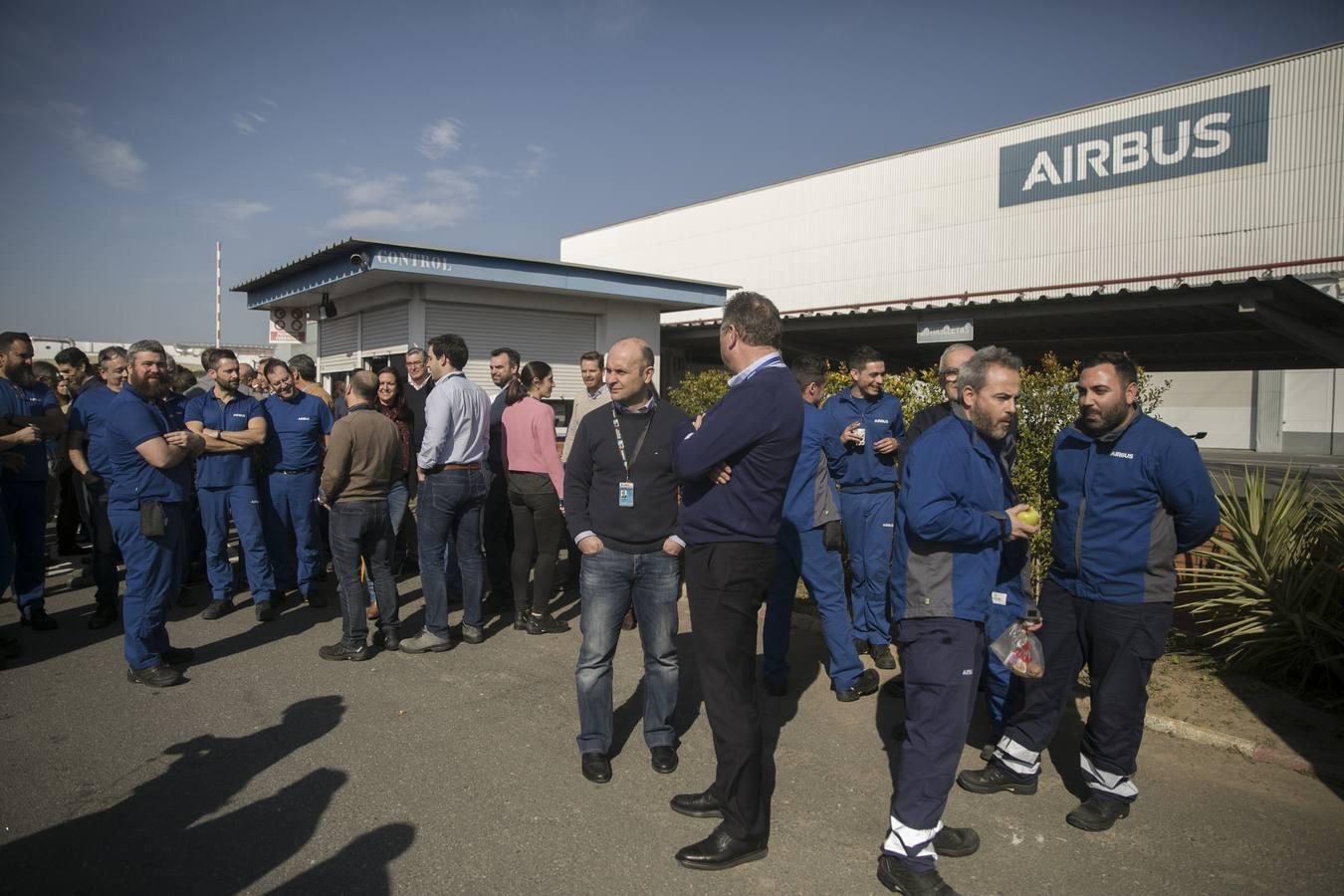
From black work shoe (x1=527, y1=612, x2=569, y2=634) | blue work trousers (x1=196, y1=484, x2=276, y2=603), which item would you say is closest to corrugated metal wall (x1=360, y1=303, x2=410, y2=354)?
blue work trousers (x1=196, y1=484, x2=276, y2=603)

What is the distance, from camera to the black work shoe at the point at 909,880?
2.92 meters

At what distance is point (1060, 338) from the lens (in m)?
15.3

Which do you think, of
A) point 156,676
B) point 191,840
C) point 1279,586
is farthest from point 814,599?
point 156,676

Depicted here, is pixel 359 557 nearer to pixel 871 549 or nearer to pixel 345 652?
pixel 345 652

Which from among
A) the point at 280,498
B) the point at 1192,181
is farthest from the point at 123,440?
the point at 1192,181

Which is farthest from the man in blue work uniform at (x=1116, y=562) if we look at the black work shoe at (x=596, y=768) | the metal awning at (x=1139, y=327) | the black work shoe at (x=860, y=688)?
the metal awning at (x=1139, y=327)

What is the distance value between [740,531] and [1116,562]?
5.80ft

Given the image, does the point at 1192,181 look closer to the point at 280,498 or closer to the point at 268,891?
the point at 280,498

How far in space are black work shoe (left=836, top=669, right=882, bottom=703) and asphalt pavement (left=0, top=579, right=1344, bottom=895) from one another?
0.11 metres

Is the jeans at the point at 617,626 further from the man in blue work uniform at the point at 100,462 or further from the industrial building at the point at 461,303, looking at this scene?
the industrial building at the point at 461,303

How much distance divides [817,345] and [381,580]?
47.8ft

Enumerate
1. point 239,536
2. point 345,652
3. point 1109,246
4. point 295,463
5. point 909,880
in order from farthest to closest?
1. point 1109,246
2. point 295,463
3. point 239,536
4. point 345,652
5. point 909,880

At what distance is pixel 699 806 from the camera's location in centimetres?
351

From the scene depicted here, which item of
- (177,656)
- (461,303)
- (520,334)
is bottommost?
(177,656)
